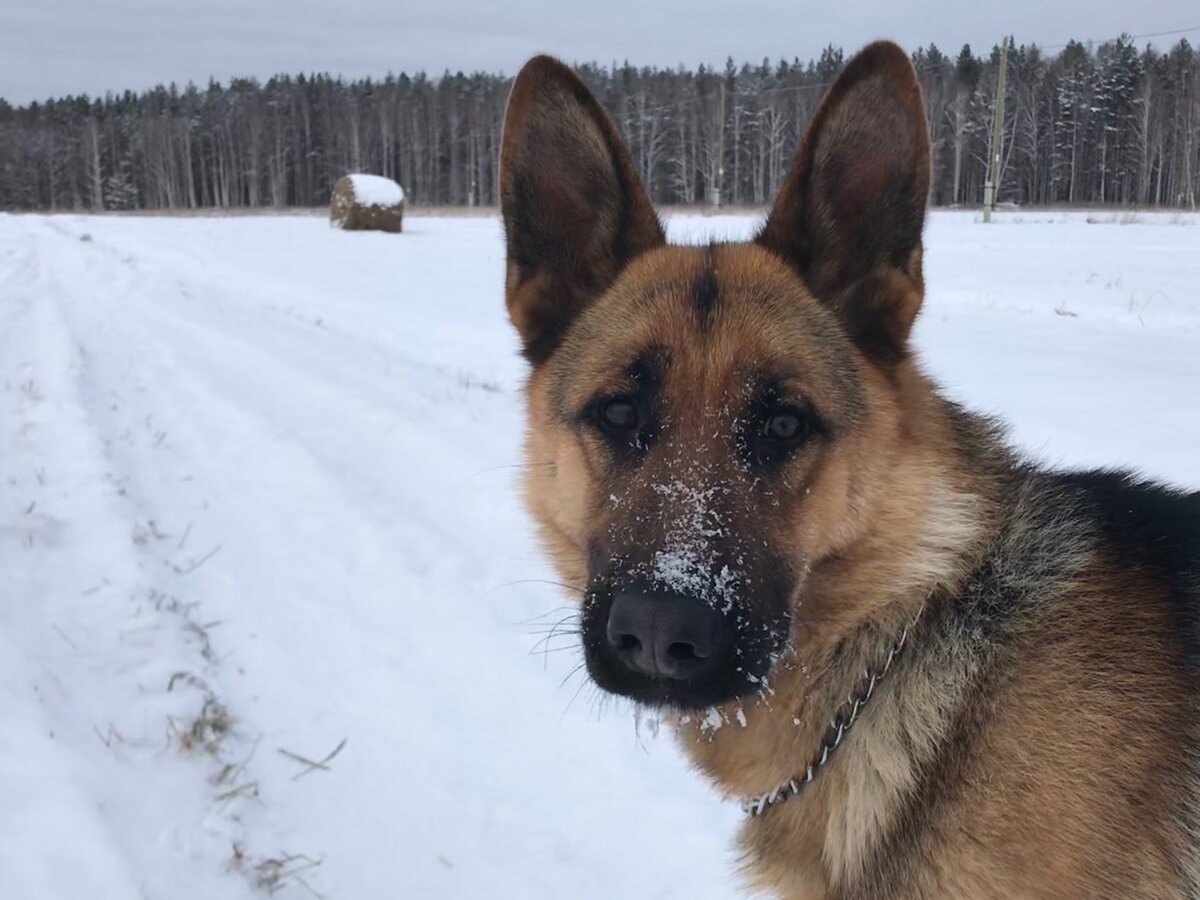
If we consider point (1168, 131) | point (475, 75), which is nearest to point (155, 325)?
point (1168, 131)

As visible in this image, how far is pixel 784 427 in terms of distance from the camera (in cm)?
216

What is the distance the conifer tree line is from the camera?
56438 mm

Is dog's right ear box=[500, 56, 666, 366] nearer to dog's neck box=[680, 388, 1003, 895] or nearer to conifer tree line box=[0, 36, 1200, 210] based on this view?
dog's neck box=[680, 388, 1003, 895]

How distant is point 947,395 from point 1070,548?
2.08 feet

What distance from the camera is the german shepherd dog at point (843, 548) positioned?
170cm

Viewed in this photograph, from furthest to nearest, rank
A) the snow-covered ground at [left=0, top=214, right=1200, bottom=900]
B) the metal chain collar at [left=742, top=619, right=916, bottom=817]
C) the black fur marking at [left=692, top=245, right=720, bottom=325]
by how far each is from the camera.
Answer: the snow-covered ground at [left=0, top=214, right=1200, bottom=900] → the black fur marking at [left=692, top=245, right=720, bottom=325] → the metal chain collar at [left=742, top=619, right=916, bottom=817]

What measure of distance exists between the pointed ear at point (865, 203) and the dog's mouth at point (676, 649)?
954mm

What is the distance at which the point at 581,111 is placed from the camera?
246 cm

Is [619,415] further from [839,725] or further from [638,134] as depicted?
[638,134]

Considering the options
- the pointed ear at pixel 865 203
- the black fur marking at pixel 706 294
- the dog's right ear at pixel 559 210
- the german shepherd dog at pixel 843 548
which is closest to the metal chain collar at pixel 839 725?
the german shepherd dog at pixel 843 548

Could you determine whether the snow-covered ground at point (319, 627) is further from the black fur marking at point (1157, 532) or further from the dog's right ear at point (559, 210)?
the black fur marking at point (1157, 532)

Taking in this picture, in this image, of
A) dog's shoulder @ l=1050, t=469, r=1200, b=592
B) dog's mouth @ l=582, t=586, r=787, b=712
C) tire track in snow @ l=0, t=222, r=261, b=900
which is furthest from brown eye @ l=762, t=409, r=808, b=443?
tire track in snow @ l=0, t=222, r=261, b=900

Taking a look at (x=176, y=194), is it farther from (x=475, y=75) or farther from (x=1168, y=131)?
(x=1168, y=131)

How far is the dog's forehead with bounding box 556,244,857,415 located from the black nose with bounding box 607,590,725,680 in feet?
2.03
